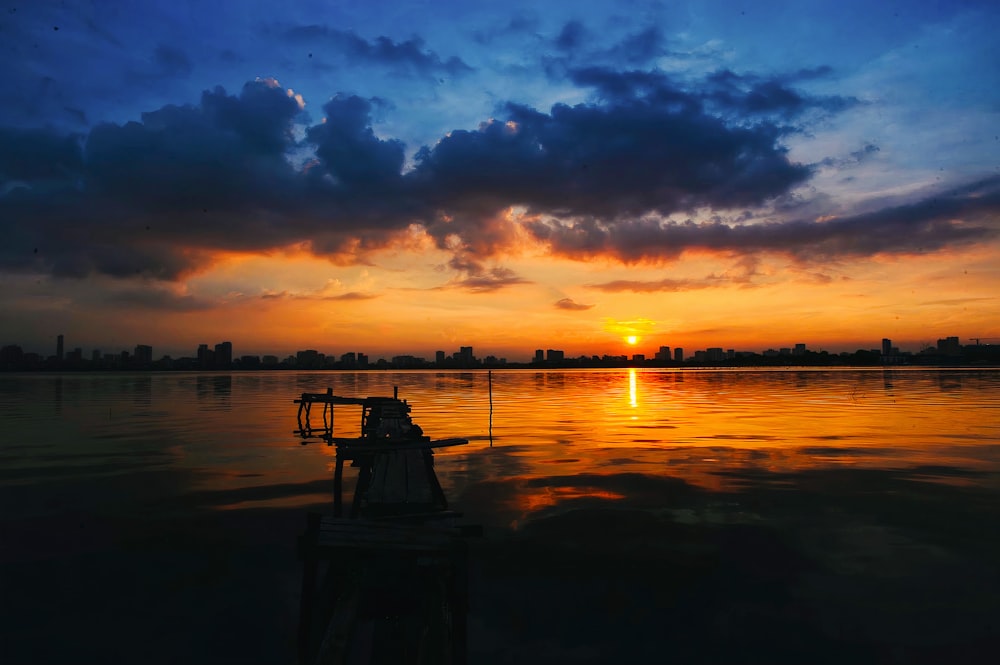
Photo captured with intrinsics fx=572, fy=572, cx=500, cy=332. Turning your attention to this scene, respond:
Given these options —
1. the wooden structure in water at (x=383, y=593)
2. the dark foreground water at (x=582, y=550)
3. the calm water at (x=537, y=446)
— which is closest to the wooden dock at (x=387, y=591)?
the wooden structure in water at (x=383, y=593)

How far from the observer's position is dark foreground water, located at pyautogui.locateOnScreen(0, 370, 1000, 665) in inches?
348

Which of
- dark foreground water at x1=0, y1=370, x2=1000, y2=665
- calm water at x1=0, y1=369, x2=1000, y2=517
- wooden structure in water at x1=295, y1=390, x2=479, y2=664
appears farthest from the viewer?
calm water at x1=0, y1=369, x2=1000, y2=517

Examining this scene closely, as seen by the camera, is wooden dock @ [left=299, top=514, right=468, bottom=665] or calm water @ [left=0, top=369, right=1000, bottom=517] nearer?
wooden dock @ [left=299, top=514, right=468, bottom=665]

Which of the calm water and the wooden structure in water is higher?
the wooden structure in water

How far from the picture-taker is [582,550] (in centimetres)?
1248

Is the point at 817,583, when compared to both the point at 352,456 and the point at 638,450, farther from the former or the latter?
the point at 638,450

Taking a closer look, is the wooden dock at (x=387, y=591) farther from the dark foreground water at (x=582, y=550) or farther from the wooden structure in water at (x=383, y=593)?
the dark foreground water at (x=582, y=550)

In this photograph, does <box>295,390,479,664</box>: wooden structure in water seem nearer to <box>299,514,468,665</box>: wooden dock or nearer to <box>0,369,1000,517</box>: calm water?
<box>299,514,468,665</box>: wooden dock

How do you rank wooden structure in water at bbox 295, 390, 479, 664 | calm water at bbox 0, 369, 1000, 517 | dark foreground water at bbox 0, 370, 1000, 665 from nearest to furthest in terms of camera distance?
wooden structure in water at bbox 295, 390, 479, 664 → dark foreground water at bbox 0, 370, 1000, 665 → calm water at bbox 0, 369, 1000, 517

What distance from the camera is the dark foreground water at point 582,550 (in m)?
8.84

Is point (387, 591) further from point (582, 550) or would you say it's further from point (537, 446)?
point (537, 446)


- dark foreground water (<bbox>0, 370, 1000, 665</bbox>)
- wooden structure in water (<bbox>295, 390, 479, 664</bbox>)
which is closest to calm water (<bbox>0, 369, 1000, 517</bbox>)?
dark foreground water (<bbox>0, 370, 1000, 665</bbox>)

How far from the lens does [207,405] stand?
171 ft

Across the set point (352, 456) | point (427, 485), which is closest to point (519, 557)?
point (427, 485)
